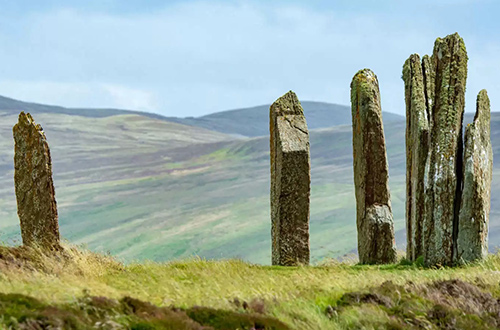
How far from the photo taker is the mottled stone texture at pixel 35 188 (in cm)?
1758

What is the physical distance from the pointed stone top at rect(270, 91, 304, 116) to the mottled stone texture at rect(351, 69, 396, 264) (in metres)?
1.60

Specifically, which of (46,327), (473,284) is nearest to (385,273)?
(473,284)

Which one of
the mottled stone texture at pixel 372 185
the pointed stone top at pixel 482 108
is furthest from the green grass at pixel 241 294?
the pointed stone top at pixel 482 108

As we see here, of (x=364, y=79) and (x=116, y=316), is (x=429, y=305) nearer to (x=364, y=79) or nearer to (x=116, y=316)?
(x=116, y=316)

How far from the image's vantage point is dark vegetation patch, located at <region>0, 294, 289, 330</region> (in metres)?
10.8

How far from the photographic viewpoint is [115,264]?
60.2 feet

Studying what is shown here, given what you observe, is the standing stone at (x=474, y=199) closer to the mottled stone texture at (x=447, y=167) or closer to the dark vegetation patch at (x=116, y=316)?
the mottled stone texture at (x=447, y=167)

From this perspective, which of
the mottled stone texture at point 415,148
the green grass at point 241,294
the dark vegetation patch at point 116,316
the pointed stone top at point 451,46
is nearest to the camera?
the dark vegetation patch at point 116,316

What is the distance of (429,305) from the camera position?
1309 cm

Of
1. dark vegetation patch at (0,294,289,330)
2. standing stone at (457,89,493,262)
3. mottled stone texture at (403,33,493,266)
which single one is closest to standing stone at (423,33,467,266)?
mottled stone texture at (403,33,493,266)

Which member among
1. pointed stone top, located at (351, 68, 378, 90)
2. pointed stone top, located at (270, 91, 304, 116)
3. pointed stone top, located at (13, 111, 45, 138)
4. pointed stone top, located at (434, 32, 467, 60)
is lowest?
pointed stone top, located at (13, 111, 45, 138)

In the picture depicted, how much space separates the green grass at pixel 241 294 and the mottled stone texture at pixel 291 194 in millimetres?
1221

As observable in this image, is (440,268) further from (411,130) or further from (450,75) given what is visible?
(450,75)

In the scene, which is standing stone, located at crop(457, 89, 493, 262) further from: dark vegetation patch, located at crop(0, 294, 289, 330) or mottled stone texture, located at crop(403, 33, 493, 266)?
dark vegetation patch, located at crop(0, 294, 289, 330)
